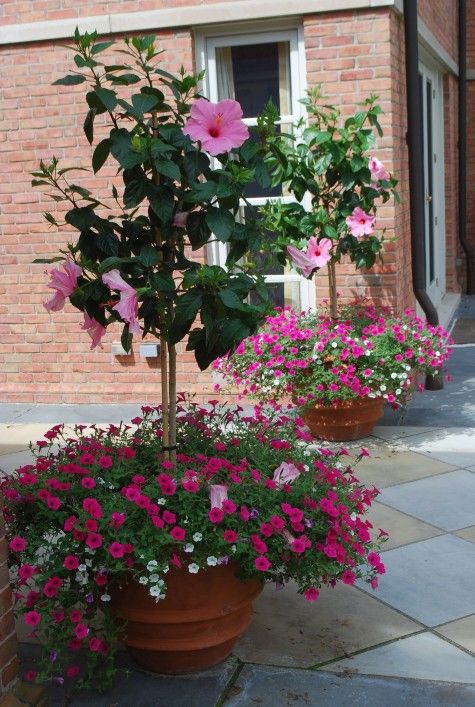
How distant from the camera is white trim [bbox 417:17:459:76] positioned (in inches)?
317

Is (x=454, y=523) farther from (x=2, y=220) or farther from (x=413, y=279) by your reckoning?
(x=2, y=220)

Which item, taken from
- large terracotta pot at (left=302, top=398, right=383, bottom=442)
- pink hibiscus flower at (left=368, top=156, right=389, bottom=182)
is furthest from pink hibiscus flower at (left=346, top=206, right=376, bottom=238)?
large terracotta pot at (left=302, top=398, right=383, bottom=442)

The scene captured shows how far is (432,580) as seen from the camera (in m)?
4.05

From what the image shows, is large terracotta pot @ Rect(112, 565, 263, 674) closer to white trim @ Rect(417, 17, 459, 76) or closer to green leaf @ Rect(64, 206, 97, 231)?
green leaf @ Rect(64, 206, 97, 231)

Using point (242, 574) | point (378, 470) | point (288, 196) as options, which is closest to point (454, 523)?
point (378, 470)

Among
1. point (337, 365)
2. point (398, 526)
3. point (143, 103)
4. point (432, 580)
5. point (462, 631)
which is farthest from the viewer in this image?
point (337, 365)

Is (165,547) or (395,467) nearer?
(165,547)

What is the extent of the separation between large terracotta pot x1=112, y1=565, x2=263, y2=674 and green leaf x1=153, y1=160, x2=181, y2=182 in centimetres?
124

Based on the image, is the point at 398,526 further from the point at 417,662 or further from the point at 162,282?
the point at 162,282

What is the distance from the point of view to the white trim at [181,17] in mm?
6418

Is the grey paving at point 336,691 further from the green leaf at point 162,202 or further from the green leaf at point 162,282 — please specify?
the green leaf at point 162,202

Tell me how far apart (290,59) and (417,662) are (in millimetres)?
4650

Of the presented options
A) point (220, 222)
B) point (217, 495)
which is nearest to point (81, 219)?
point (220, 222)

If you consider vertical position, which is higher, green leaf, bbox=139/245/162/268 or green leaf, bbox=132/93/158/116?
green leaf, bbox=132/93/158/116
